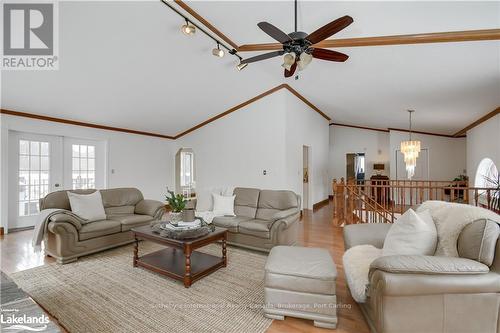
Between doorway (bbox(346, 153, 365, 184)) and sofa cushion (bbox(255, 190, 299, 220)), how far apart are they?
6.35m

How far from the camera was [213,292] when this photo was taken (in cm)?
249

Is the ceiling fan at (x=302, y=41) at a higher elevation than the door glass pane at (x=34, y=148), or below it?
higher

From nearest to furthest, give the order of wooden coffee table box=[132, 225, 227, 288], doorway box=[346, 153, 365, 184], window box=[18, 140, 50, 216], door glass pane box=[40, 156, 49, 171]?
1. wooden coffee table box=[132, 225, 227, 288]
2. window box=[18, 140, 50, 216]
3. door glass pane box=[40, 156, 49, 171]
4. doorway box=[346, 153, 365, 184]

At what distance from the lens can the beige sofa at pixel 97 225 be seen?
3.16m

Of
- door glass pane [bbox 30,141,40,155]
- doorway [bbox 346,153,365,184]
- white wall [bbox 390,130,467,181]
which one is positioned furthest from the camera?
doorway [bbox 346,153,365,184]

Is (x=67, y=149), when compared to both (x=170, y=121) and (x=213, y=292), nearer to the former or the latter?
(x=170, y=121)

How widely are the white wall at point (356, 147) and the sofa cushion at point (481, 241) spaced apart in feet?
26.7

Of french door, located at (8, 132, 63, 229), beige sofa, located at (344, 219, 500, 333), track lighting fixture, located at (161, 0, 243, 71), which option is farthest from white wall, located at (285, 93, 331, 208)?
french door, located at (8, 132, 63, 229)

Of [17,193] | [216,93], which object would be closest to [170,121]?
[216,93]

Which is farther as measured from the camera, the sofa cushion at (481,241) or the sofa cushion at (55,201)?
the sofa cushion at (55,201)

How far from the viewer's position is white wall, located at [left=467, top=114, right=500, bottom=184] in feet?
16.0

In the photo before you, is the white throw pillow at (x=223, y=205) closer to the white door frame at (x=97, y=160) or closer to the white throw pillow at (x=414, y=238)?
the white throw pillow at (x=414, y=238)

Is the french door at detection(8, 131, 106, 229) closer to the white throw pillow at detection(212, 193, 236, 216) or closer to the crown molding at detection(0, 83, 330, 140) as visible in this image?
the crown molding at detection(0, 83, 330, 140)

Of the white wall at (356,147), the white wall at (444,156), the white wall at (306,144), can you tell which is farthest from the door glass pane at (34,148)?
the white wall at (444,156)
